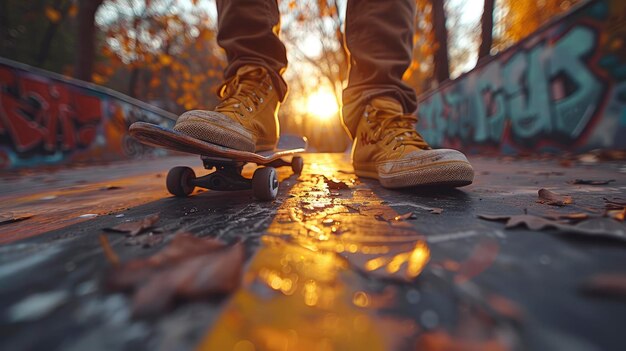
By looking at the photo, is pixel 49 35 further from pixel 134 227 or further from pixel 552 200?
pixel 552 200

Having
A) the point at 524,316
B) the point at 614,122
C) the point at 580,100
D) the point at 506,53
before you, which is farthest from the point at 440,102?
the point at 524,316

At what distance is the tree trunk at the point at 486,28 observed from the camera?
6.82 metres

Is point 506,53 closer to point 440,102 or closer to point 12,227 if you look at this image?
point 440,102

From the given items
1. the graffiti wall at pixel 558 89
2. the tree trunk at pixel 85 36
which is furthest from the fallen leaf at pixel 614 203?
the tree trunk at pixel 85 36

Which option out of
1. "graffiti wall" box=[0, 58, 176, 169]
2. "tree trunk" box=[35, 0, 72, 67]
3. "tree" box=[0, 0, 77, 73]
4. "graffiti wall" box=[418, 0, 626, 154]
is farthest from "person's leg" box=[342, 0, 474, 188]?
"tree trunk" box=[35, 0, 72, 67]

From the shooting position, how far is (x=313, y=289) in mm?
434

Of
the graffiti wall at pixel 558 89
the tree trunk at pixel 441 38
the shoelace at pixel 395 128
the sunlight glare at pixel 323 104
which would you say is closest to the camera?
the shoelace at pixel 395 128

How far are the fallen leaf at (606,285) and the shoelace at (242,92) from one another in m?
1.18

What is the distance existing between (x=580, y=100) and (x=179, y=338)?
5215 mm

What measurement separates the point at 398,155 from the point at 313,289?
0.97m

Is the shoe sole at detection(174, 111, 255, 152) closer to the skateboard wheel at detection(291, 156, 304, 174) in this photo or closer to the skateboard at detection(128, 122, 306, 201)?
the skateboard at detection(128, 122, 306, 201)

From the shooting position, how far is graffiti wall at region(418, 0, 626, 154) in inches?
132

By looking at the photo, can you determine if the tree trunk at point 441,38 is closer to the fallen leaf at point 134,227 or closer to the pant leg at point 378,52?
the pant leg at point 378,52

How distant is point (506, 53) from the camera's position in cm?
521
